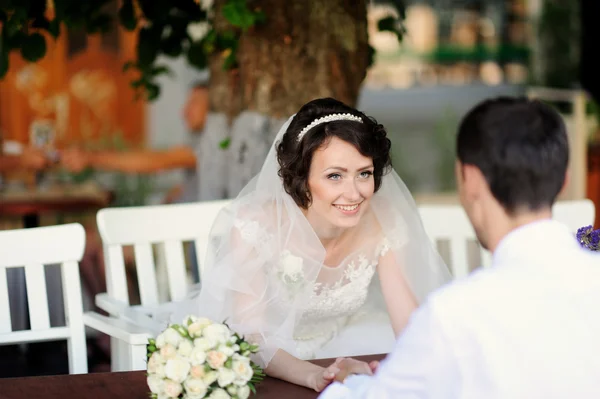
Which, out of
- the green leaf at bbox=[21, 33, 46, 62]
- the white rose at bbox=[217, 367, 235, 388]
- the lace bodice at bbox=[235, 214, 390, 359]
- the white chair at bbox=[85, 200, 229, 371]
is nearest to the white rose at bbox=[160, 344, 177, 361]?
the white rose at bbox=[217, 367, 235, 388]

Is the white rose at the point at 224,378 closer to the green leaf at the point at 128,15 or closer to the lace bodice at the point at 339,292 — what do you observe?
the lace bodice at the point at 339,292

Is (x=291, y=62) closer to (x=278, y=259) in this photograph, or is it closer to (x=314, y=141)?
(x=314, y=141)

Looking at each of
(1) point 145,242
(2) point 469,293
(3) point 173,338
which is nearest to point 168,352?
(3) point 173,338

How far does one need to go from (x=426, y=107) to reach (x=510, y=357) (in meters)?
9.33

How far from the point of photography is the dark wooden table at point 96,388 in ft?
7.20

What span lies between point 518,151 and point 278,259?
158 cm

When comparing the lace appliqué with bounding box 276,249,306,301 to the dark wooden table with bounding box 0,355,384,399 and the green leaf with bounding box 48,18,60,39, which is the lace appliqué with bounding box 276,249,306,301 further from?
the green leaf with bounding box 48,18,60,39

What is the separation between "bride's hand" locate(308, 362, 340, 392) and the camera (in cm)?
229

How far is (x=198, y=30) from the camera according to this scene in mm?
4680

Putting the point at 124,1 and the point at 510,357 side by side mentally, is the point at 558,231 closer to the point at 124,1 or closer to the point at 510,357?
the point at 510,357

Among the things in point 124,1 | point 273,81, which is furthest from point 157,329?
point 124,1

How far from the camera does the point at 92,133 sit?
8.97 m

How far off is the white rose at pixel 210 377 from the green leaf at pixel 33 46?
219 centimetres

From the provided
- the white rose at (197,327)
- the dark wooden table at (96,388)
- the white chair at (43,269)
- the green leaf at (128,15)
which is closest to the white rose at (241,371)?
the white rose at (197,327)
